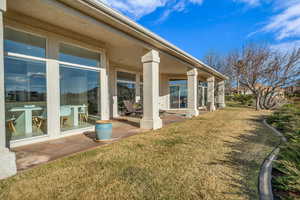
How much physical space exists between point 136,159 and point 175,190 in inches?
45.6

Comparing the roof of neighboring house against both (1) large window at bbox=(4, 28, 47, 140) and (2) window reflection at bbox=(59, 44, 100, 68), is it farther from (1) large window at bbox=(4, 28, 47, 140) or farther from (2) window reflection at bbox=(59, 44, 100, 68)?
(1) large window at bbox=(4, 28, 47, 140)

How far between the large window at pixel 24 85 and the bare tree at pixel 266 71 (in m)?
13.9

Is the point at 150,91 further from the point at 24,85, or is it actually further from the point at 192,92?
the point at 192,92

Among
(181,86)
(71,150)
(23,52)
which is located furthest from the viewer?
(181,86)

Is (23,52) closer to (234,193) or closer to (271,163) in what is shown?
(234,193)

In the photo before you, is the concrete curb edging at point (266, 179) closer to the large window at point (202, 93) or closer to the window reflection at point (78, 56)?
the window reflection at point (78, 56)

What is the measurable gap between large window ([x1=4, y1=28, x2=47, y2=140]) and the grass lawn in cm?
192

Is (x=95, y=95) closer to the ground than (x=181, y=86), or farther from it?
closer to the ground

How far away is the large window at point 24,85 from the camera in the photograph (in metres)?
3.69

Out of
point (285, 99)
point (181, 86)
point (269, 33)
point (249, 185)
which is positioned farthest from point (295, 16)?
point (249, 185)

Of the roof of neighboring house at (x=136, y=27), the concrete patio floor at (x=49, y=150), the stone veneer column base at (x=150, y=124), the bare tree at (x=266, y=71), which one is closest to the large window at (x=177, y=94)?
the bare tree at (x=266, y=71)

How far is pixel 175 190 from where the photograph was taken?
2053mm

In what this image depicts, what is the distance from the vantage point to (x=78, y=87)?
5238 millimetres

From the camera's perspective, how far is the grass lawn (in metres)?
1.99
